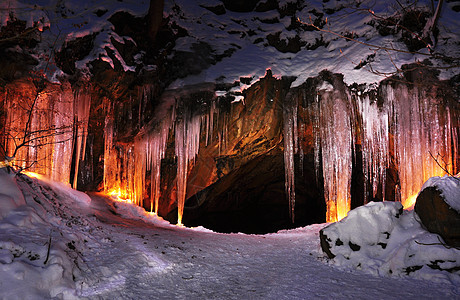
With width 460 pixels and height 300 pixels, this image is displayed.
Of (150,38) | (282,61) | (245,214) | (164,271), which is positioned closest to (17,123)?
(150,38)

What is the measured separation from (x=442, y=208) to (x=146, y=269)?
15.9 ft

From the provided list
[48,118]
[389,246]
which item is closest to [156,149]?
[48,118]

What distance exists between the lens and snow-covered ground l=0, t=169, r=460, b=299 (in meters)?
3.70

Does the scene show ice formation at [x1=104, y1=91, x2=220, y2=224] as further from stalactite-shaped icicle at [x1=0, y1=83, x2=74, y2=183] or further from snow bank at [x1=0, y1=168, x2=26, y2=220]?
snow bank at [x1=0, y1=168, x2=26, y2=220]

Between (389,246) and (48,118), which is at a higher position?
(48,118)

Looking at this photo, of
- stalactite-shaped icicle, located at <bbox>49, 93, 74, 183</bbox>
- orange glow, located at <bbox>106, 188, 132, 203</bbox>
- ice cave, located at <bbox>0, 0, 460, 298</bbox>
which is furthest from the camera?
orange glow, located at <bbox>106, 188, 132, 203</bbox>

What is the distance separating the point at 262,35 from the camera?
13344 mm

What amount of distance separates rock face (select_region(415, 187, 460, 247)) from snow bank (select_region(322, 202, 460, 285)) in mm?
142

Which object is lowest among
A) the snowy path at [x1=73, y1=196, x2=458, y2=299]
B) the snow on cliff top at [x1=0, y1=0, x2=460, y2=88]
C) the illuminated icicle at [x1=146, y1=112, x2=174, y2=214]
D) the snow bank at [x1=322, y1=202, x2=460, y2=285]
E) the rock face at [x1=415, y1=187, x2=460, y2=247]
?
the snowy path at [x1=73, y1=196, x2=458, y2=299]

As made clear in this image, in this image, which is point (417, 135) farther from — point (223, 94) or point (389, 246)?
point (223, 94)

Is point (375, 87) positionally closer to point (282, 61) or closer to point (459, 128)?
point (459, 128)

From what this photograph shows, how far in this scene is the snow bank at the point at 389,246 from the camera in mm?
4375

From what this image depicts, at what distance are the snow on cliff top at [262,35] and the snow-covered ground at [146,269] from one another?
22.9 ft

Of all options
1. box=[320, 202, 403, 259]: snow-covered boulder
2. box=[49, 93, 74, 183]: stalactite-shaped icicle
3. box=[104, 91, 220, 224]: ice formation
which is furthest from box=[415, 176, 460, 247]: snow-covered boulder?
box=[49, 93, 74, 183]: stalactite-shaped icicle
